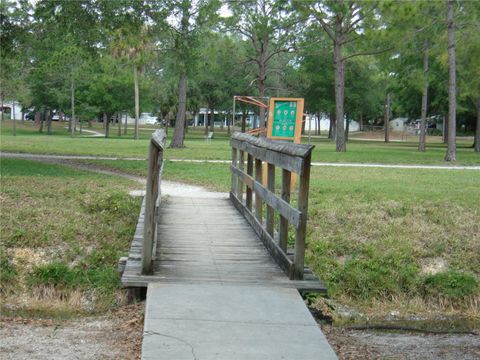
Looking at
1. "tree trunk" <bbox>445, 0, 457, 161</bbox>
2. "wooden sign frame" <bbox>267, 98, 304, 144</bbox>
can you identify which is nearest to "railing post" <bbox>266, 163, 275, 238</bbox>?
"wooden sign frame" <bbox>267, 98, 304, 144</bbox>

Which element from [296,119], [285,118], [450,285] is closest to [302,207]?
[450,285]

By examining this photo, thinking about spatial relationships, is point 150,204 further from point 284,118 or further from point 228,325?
point 284,118

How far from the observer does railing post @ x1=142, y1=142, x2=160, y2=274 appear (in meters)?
6.24

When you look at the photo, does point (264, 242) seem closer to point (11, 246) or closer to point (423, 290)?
point (423, 290)

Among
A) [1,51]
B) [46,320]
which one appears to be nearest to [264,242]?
[46,320]

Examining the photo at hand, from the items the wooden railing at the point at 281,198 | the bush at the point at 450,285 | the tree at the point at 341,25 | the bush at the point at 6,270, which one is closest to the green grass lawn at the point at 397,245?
the bush at the point at 450,285

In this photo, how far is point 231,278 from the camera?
258 inches

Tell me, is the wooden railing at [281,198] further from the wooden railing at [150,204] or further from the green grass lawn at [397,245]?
the green grass lawn at [397,245]

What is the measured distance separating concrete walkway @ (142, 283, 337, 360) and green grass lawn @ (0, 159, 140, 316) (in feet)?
8.36

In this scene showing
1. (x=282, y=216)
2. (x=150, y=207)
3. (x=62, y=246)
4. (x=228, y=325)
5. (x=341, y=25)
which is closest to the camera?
(x=228, y=325)

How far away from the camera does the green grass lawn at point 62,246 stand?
844cm

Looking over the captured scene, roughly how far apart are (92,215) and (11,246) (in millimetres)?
1733

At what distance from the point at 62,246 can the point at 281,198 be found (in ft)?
13.0

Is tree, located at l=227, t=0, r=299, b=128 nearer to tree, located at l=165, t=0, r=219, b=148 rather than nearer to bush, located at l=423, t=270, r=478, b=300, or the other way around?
tree, located at l=165, t=0, r=219, b=148
